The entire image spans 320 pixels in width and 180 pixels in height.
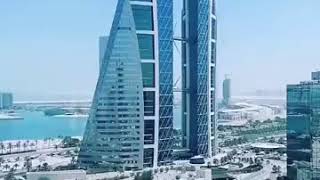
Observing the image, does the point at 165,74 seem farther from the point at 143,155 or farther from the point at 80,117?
the point at 80,117

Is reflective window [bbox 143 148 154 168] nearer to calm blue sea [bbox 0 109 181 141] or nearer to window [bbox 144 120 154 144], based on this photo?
window [bbox 144 120 154 144]

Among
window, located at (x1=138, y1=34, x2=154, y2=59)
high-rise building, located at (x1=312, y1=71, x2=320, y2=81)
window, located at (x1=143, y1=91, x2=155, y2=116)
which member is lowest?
window, located at (x1=143, y1=91, x2=155, y2=116)

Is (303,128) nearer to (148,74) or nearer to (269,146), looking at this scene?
(148,74)

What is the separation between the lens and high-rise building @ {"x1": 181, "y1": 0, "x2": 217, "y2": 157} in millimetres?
21797

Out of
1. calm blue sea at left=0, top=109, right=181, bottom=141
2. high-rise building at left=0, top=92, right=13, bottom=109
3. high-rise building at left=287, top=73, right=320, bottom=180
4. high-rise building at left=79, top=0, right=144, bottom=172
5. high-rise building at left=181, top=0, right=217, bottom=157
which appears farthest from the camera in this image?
high-rise building at left=0, top=92, right=13, bottom=109

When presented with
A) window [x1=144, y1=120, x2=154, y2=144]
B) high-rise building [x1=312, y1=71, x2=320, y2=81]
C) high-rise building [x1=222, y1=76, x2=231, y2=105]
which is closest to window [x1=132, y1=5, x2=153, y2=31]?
window [x1=144, y1=120, x2=154, y2=144]

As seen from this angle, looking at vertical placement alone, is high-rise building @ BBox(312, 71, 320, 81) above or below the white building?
above

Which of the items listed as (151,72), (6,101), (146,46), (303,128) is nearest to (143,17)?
(146,46)

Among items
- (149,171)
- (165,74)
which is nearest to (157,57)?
(165,74)

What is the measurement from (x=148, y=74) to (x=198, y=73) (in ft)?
9.27

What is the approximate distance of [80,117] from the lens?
Answer: 5800 centimetres

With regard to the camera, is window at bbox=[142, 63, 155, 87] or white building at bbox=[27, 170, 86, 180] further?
window at bbox=[142, 63, 155, 87]

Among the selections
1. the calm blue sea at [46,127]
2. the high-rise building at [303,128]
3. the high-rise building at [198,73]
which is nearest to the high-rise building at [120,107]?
the high-rise building at [198,73]

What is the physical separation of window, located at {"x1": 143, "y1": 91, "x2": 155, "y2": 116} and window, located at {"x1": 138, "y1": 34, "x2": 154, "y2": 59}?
1254mm
